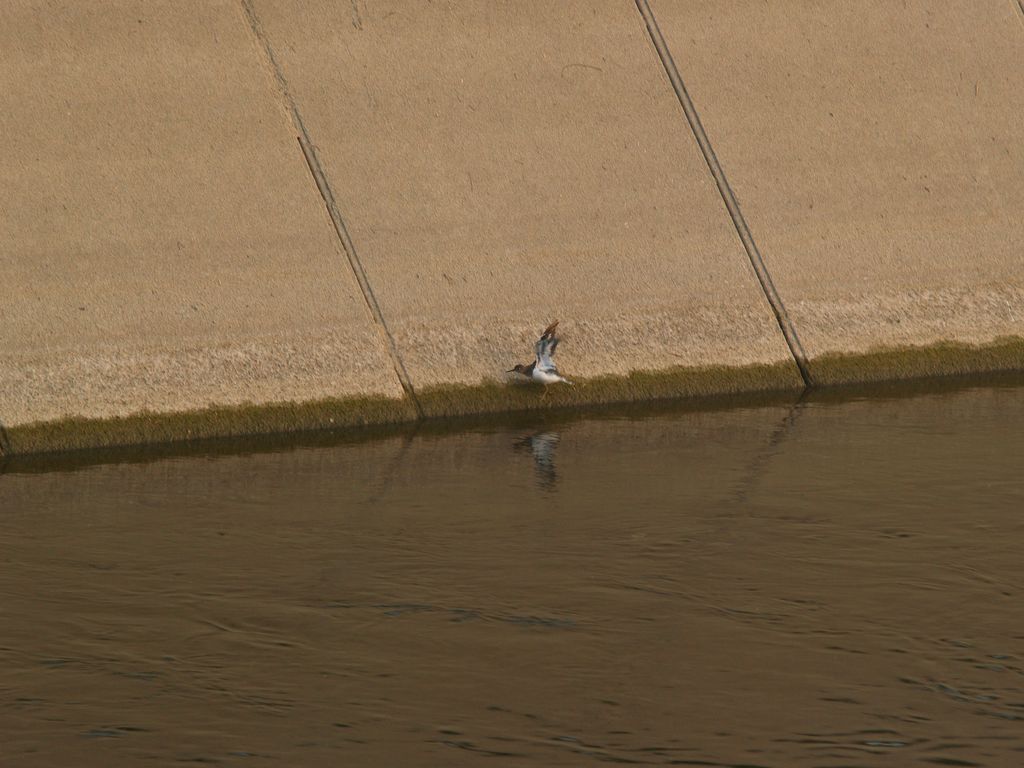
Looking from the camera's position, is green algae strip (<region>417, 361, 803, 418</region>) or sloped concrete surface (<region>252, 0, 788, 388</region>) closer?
green algae strip (<region>417, 361, 803, 418</region>)

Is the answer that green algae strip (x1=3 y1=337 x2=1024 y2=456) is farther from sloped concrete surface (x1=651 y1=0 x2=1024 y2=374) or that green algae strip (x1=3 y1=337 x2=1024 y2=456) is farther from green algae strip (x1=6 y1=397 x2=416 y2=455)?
sloped concrete surface (x1=651 y1=0 x2=1024 y2=374)

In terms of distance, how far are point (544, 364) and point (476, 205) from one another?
122 centimetres

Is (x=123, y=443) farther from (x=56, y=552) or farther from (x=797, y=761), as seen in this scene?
(x=797, y=761)

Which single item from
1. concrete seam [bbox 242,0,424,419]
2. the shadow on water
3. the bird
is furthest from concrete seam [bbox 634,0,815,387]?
concrete seam [bbox 242,0,424,419]

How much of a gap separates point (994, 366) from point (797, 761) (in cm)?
507

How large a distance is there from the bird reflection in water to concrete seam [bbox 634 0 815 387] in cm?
153

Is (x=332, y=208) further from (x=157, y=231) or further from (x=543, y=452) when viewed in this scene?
(x=543, y=452)

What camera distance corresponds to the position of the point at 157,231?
29.4ft

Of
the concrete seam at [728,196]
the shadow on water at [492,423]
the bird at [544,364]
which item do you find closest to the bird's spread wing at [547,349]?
the bird at [544,364]

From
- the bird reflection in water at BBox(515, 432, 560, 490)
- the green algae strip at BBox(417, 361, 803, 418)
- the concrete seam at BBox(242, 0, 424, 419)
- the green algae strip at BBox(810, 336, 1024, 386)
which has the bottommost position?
the green algae strip at BBox(810, 336, 1024, 386)

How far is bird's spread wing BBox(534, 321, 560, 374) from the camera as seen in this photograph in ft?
28.3

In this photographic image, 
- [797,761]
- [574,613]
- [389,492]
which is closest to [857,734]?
[797,761]

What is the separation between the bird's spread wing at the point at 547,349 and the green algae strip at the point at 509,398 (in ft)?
0.78

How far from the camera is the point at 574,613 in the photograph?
6086 millimetres
